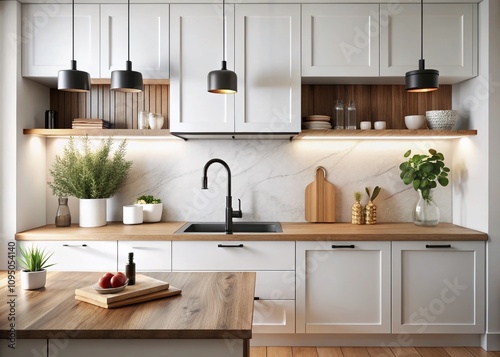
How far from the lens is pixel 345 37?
10.8 feet

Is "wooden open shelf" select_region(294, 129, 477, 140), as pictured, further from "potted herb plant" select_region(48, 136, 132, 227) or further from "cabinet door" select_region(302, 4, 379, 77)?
"potted herb plant" select_region(48, 136, 132, 227)

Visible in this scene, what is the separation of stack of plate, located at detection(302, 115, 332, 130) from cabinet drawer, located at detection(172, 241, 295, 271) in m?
0.96

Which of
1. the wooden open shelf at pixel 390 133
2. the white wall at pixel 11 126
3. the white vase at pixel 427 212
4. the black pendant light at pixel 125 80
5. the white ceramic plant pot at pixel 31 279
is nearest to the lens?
the white ceramic plant pot at pixel 31 279

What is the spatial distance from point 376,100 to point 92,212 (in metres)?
2.53

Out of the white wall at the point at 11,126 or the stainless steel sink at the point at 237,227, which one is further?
the stainless steel sink at the point at 237,227

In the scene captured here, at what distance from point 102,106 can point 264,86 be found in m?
1.46

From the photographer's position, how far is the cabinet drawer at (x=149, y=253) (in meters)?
3.11

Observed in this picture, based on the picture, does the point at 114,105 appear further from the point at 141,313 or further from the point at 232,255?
the point at 141,313

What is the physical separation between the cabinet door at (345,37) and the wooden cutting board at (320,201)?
0.91 metres

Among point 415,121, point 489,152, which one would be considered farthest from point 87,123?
point 489,152

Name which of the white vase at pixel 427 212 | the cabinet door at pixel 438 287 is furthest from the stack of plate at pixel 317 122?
the cabinet door at pixel 438 287

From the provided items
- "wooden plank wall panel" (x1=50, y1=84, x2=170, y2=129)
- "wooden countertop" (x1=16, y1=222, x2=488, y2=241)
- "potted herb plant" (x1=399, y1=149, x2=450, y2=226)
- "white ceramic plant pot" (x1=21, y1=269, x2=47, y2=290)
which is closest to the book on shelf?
"wooden plank wall panel" (x1=50, y1=84, x2=170, y2=129)

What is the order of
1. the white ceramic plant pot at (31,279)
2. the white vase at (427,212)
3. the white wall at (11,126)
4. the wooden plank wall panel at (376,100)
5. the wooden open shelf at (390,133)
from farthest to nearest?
the wooden plank wall panel at (376,100), the white vase at (427,212), the wooden open shelf at (390,133), the white wall at (11,126), the white ceramic plant pot at (31,279)

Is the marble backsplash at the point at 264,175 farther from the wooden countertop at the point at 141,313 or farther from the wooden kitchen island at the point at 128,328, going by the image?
the wooden kitchen island at the point at 128,328
